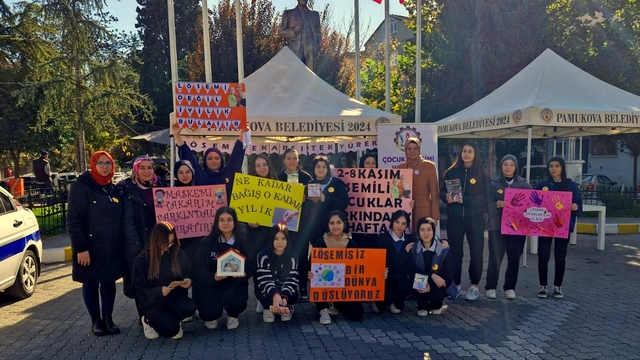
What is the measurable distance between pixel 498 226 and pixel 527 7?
44.6ft

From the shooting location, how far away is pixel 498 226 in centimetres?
658

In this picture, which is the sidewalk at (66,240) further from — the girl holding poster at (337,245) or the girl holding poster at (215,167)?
the girl holding poster at (337,245)

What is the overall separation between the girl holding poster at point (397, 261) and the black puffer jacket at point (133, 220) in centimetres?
271

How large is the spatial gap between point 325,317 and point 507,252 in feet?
8.55

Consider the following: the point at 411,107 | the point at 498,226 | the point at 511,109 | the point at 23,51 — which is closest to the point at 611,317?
the point at 498,226

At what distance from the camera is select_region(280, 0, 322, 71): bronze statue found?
10961 millimetres

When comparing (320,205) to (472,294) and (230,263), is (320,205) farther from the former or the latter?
(472,294)

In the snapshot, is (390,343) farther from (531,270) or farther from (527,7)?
(527,7)

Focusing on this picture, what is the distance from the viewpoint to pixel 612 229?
12.6m

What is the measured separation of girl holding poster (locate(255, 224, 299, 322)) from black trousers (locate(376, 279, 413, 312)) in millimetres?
1090

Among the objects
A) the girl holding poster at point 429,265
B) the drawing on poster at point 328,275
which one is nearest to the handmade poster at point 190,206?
the drawing on poster at point 328,275

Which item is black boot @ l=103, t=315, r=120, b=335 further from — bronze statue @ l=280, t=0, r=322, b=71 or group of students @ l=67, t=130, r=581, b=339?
bronze statue @ l=280, t=0, r=322, b=71

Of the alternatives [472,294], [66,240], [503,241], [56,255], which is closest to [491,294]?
[472,294]

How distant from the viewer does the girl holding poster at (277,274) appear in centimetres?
553
